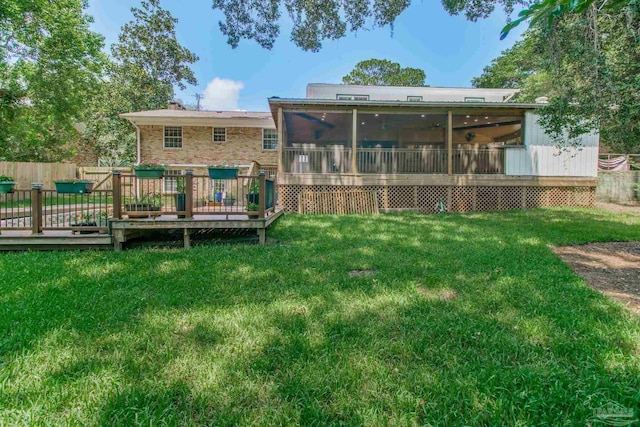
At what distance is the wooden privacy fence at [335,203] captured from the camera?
1109 centimetres

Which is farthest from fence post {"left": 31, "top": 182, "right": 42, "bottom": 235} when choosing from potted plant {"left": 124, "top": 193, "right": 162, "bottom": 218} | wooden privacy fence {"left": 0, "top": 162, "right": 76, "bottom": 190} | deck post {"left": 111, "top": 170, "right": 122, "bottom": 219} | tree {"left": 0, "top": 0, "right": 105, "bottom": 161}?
wooden privacy fence {"left": 0, "top": 162, "right": 76, "bottom": 190}

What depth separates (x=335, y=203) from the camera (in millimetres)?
11125

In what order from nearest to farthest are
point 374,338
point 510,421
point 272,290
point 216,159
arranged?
point 510,421
point 374,338
point 272,290
point 216,159

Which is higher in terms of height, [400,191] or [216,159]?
[216,159]

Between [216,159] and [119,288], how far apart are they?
1367 centimetres

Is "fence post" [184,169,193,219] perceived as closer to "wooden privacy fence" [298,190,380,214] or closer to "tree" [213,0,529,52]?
"wooden privacy fence" [298,190,380,214]

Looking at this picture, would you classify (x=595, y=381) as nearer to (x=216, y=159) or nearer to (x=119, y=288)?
(x=119, y=288)

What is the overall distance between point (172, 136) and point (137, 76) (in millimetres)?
9388

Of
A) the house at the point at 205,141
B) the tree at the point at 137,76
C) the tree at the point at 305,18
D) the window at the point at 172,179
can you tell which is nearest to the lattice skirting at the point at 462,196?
the window at the point at 172,179

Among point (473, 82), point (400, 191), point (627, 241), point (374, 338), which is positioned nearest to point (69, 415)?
point (374, 338)

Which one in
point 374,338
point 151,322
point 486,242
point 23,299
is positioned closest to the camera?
point 374,338

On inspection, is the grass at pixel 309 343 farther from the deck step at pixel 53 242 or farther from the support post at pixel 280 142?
the support post at pixel 280 142

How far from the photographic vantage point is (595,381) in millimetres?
2078

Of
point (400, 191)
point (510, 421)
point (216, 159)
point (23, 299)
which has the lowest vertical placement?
point (510, 421)
